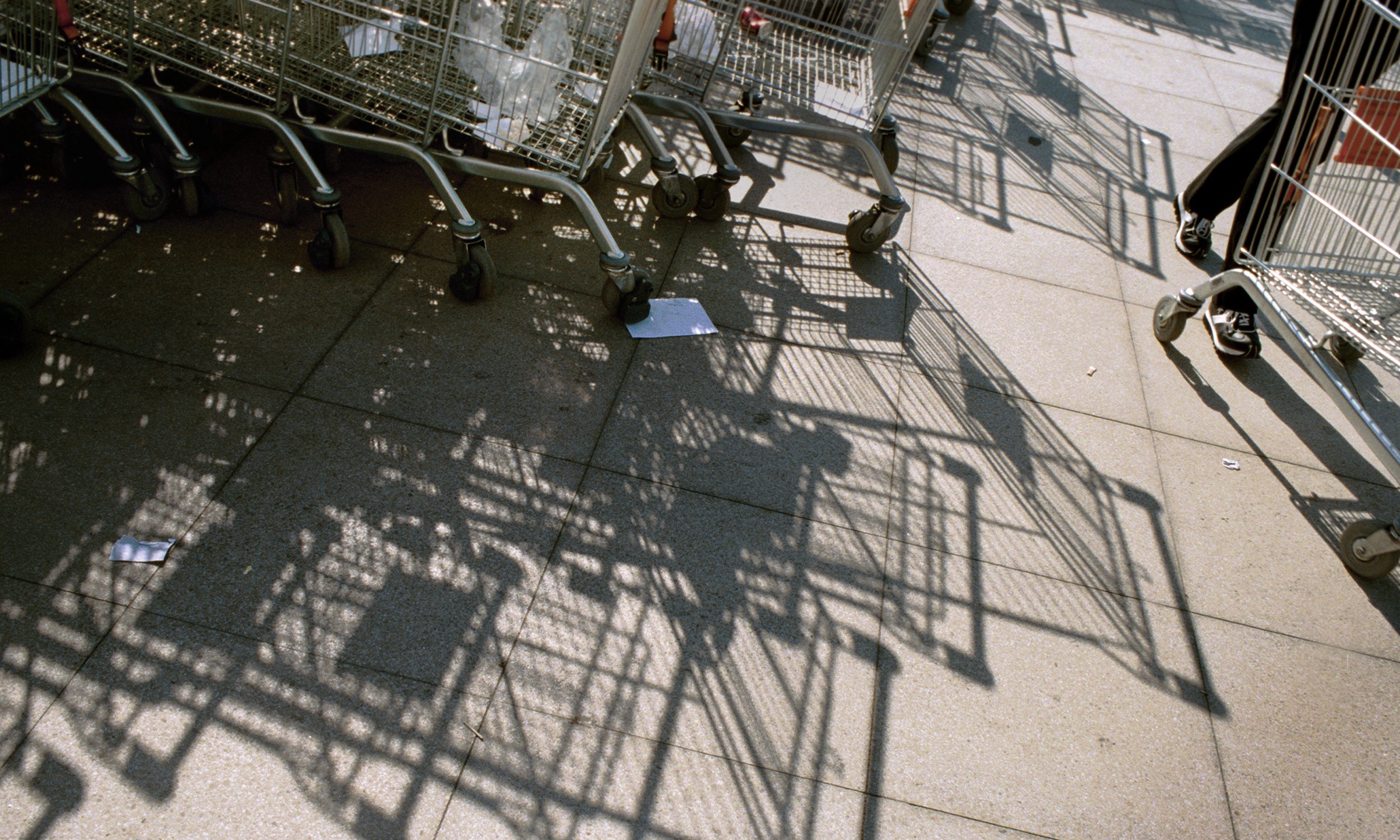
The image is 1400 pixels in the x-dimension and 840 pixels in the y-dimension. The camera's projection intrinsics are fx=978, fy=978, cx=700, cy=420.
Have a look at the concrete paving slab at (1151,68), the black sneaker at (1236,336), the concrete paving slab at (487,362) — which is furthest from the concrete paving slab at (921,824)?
the concrete paving slab at (1151,68)

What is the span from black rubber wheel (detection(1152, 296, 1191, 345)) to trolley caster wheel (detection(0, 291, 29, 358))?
441 cm

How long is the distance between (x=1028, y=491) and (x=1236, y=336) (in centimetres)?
165

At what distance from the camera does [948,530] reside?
10.7ft

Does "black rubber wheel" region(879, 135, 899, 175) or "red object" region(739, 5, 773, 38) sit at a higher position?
"red object" region(739, 5, 773, 38)

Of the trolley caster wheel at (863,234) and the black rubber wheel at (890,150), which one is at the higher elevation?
the black rubber wheel at (890,150)

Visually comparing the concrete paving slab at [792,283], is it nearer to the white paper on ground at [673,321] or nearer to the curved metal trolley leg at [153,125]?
the white paper on ground at [673,321]

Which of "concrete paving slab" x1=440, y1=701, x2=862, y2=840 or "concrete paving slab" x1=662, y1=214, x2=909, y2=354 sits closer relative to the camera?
"concrete paving slab" x1=440, y1=701, x2=862, y2=840

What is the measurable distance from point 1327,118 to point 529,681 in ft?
11.4

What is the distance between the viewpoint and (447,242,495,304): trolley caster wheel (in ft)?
12.2

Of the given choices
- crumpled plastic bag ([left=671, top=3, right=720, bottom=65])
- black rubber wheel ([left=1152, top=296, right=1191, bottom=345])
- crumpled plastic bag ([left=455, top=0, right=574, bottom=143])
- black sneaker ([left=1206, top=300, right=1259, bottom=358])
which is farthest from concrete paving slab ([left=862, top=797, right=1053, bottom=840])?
crumpled plastic bag ([left=671, top=3, right=720, bottom=65])

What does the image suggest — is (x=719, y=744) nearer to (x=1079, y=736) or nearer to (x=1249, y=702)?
(x=1079, y=736)

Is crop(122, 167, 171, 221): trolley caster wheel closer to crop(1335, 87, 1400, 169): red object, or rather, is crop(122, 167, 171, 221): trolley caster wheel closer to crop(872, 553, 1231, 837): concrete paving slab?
crop(872, 553, 1231, 837): concrete paving slab

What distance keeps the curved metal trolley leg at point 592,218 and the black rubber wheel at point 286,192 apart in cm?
62

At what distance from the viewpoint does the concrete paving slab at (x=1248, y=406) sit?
3.95 m
